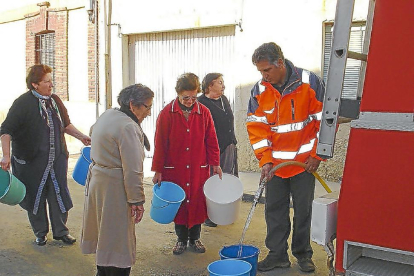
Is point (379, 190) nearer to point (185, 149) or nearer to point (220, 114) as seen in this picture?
point (185, 149)

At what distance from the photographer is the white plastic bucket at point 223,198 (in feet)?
14.6

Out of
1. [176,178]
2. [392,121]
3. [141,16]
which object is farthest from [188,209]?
[141,16]

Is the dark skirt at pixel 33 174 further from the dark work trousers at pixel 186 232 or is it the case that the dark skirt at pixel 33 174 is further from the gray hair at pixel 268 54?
the gray hair at pixel 268 54

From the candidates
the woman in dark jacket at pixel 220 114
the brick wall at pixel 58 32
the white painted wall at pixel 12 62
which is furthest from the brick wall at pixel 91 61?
the woman in dark jacket at pixel 220 114

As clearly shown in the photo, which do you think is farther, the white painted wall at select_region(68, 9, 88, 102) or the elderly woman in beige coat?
the white painted wall at select_region(68, 9, 88, 102)

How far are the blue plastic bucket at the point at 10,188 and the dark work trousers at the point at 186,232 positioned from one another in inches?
60.4

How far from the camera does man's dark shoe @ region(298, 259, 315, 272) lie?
4.17 metres

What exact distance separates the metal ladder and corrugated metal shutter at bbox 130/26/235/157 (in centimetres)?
696

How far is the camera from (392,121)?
1822 millimetres

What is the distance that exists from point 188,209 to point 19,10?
11.1m

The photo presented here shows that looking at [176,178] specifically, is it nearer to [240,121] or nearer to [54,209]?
[54,209]

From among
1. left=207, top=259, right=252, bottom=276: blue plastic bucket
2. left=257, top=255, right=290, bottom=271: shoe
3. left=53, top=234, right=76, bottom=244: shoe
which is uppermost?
left=207, top=259, right=252, bottom=276: blue plastic bucket

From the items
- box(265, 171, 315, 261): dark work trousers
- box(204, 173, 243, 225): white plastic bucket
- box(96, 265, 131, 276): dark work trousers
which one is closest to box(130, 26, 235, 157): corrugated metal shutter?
box(204, 173, 243, 225): white plastic bucket

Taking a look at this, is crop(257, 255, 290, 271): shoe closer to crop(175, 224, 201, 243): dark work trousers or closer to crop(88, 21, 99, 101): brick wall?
crop(175, 224, 201, 243): dark work trousers
